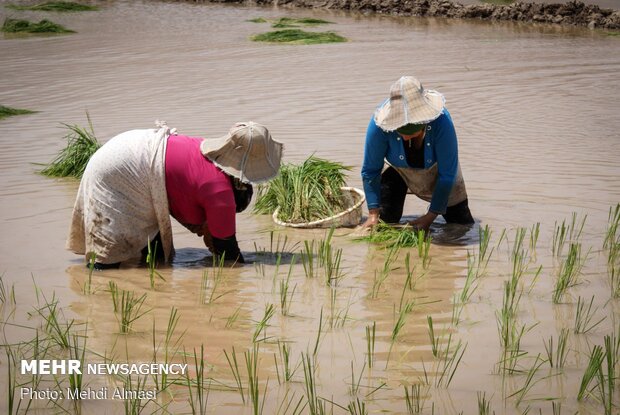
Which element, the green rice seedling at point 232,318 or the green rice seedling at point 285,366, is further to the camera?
the green rice seedling at point 232,318

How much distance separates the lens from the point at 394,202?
21.1 ft

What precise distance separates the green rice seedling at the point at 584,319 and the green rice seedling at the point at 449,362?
599 millimetres

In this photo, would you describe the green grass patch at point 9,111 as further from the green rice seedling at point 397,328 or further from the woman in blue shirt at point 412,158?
the green rice seedling at point 397,328

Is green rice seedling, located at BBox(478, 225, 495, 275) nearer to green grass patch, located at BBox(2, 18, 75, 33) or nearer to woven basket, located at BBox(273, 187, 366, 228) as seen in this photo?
woven basket, located at BBox(273, 187, 366, 228)

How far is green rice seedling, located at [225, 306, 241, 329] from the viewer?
14.5 ft

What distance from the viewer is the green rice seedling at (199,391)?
3463mm

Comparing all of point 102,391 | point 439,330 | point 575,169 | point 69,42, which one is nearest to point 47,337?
point 102,391

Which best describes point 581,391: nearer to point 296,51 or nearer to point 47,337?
point 47,337

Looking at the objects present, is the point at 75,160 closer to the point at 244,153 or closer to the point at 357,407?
the point at 244,153

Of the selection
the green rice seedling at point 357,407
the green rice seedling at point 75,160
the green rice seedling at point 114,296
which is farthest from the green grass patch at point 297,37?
the green rice seedling at point 357,407

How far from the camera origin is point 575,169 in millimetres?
7754

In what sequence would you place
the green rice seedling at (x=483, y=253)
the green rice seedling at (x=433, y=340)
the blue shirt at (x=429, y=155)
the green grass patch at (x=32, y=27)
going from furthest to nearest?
the green grass patch at (x=32, y=27), the blue shirt at (x=429, y=155), the green rice seedling at (x=483, y=253), the green rice seedling at (x=433, y=340)

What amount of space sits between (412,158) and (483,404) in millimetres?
2831

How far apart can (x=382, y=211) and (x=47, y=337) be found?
9.57ft
